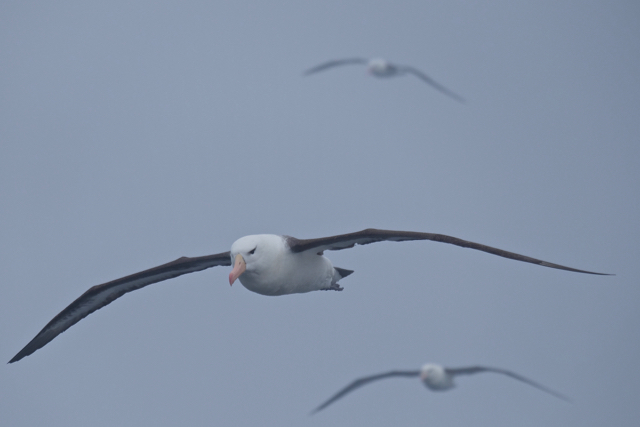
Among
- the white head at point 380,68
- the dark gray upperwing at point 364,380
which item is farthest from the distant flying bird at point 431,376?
the white head at point 380,68

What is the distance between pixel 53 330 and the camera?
46.6ft

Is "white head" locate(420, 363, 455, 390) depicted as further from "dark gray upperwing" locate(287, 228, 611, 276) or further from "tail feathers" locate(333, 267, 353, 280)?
"dark gray upperwing" locate(287, 228, 611, 276)

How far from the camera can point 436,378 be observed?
1329cm

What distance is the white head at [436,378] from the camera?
13172 millimetres

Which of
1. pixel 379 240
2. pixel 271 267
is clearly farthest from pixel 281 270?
pixel 379 240

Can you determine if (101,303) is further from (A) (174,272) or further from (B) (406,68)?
(B) (406,68)

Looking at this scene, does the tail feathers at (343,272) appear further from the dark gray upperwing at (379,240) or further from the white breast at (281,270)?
the dark gray upperwing at (379,240)

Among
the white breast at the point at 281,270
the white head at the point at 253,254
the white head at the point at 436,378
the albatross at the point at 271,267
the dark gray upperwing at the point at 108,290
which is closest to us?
the white head at the point at 253,254

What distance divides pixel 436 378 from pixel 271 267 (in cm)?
315

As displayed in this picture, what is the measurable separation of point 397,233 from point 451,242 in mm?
714

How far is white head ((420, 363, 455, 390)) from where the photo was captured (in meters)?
13.2

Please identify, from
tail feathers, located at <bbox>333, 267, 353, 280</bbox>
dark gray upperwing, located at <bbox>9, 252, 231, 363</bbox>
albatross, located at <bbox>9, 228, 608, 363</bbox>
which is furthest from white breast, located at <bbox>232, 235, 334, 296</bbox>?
dark gray upperwing, located at <bbox>9, 252, 231, 363</bbox>

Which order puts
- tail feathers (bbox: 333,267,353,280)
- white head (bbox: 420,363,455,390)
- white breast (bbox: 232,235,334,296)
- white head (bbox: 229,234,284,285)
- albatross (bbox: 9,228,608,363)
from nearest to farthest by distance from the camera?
white head (bbox: 229,234,284,285)
albatross (bbox: 9,228,608,363)
white breast (bbox: 232,235,334,296)
white head (bbox: 420,363,455,390)
tail feathers (bbox: 333,267,353,280)

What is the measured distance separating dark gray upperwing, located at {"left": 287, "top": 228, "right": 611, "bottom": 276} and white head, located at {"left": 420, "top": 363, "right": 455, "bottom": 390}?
2.27 metres
